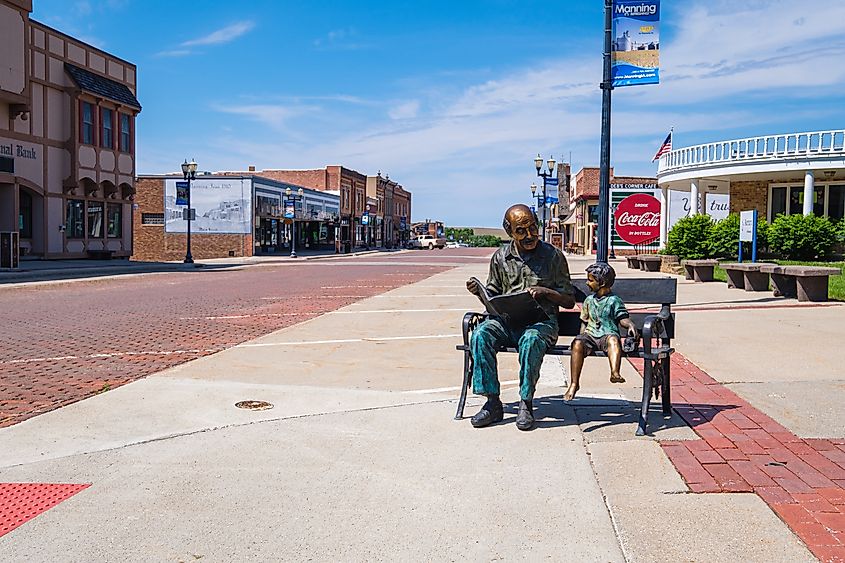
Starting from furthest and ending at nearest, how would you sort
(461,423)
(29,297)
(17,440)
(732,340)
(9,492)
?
(29,297), (732,340), (461,423), (17,440), (9,492)

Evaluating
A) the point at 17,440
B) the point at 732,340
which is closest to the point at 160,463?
the point at 17,440

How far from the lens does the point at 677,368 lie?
8.16 meters

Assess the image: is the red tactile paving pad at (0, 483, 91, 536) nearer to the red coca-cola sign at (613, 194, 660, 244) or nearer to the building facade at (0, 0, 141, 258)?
the red coca-cola sign at (613, 194, 660, 244)

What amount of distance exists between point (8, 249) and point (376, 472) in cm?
2615

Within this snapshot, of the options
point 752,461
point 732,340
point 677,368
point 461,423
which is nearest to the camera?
point 752,461

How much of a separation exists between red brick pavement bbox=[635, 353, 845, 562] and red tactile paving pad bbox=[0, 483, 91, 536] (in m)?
3.55

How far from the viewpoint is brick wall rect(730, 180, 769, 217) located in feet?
118

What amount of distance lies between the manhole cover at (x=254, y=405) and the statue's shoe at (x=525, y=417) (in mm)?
2178

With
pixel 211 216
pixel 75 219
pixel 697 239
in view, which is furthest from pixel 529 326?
pixel 211 216

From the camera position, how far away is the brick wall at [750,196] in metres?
36.1

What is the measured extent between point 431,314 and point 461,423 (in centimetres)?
829

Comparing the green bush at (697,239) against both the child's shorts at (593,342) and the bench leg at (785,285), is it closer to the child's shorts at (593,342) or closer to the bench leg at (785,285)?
the bench leg at (785,285)

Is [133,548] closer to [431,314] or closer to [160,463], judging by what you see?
[160,463]

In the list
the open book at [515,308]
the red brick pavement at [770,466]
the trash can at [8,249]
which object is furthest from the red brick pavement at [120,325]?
the trash can at [8,249]
